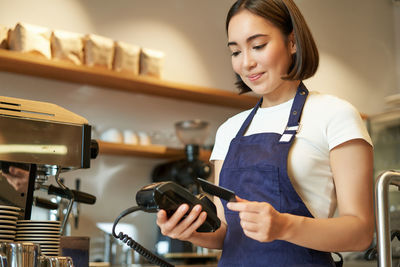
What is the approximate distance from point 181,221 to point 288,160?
0.32 meters

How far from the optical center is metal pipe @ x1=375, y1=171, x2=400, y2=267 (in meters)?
0.98

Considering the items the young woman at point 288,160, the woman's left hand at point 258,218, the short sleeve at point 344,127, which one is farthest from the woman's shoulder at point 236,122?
the woman's left hand at point 258,218

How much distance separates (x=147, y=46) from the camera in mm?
3633

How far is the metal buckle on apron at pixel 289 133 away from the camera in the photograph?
1.31m

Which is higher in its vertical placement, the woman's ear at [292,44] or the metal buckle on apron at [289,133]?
the woman's ear at [292,44]

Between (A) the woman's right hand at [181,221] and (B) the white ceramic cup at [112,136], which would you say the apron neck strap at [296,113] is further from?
(B) the white ceramic cup at [112,136]

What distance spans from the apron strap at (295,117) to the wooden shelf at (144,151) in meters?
1.88

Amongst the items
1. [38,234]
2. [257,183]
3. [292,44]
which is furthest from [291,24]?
[38,234]

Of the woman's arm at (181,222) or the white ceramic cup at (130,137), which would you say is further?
the white ceramic cup at (130,137)

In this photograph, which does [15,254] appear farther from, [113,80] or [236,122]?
[113,80]

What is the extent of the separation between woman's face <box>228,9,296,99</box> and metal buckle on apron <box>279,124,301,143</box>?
12 centimetres

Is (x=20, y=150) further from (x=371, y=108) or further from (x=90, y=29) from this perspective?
(x=371, y=108)

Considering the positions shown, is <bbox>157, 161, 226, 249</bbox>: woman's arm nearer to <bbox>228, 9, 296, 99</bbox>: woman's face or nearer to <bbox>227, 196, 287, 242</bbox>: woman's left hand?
<bbox>227, 196, 287, 242</bbox>: woman's left hand

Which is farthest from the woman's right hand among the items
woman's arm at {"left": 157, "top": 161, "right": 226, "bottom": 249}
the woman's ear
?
the woman's ear
